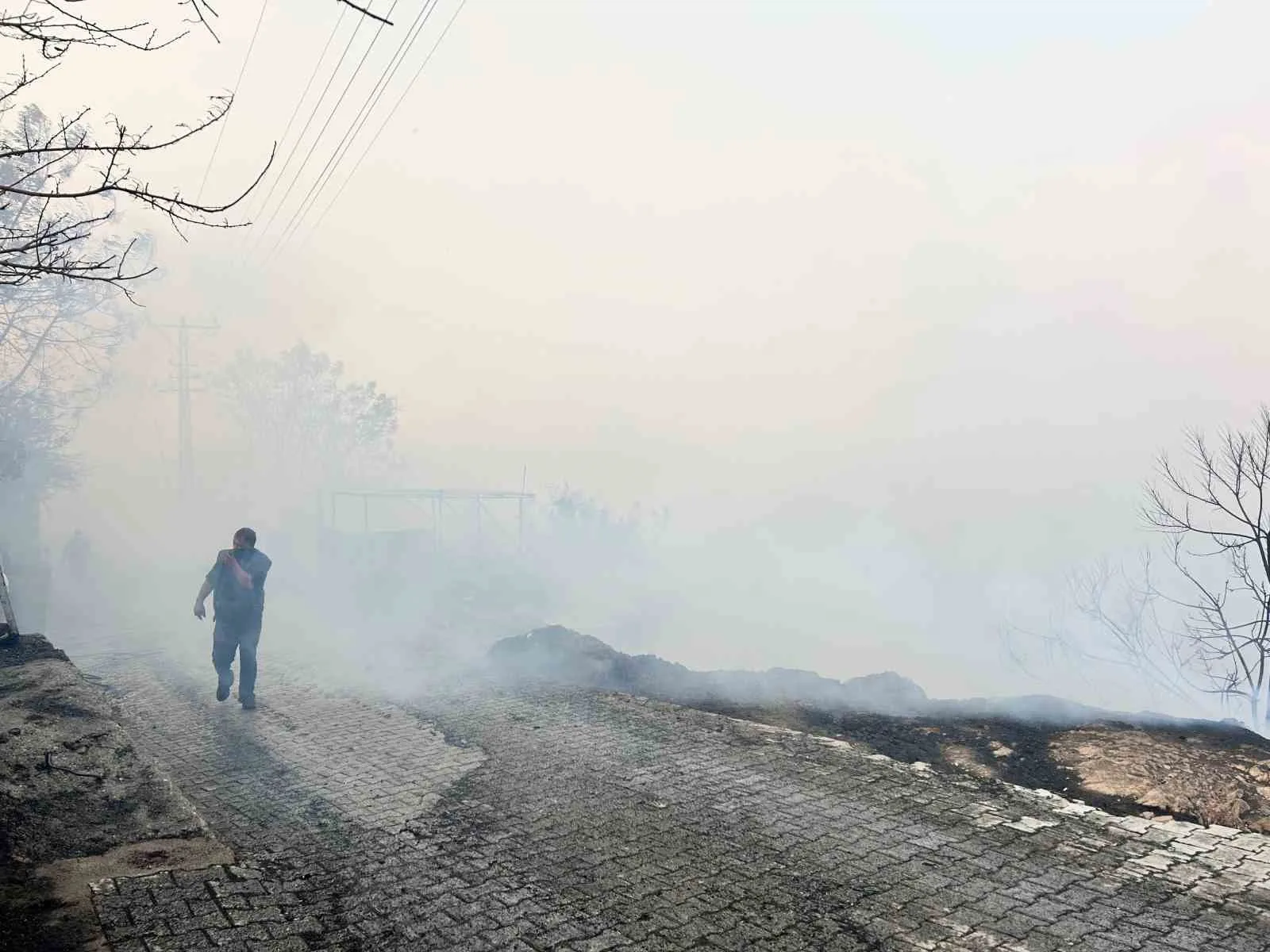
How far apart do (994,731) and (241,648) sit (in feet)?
22.8

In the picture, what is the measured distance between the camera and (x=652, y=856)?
4.64 m

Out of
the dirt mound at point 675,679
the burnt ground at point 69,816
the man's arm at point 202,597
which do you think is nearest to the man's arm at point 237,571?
the man's arm at point 202,597

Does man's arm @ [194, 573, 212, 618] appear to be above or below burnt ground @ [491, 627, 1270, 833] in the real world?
above

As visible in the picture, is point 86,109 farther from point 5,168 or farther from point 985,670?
point 985,670

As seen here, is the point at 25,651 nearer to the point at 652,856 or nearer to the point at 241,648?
the point at 241,648

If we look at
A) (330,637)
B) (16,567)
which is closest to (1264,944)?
(330,637)

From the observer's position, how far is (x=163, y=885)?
403cm

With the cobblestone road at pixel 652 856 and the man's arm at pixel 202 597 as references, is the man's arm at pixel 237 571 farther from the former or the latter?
the cobblestone road at pixel 652 856

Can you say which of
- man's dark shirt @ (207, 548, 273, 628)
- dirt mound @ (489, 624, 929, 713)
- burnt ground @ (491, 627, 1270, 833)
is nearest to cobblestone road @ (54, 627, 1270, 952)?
burnt ground @ (491, 627, 1270, 833)

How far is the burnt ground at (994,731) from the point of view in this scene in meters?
5.68

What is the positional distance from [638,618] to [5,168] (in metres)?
18.4

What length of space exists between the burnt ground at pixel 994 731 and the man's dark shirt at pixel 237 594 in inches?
118

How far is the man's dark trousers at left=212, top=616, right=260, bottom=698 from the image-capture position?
8172 mm

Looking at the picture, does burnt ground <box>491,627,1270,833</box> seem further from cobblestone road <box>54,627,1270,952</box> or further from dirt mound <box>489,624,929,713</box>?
cobblestone road <box>54,627,1270,952</box>
